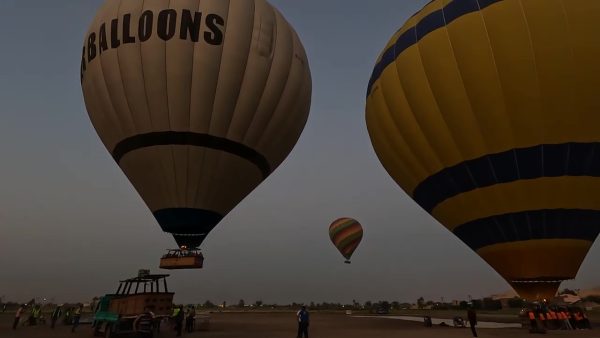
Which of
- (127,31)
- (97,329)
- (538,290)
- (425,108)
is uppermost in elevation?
(127,31)

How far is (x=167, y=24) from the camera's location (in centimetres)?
1681

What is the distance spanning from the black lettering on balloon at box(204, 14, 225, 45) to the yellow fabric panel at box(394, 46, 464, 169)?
25.7 feet

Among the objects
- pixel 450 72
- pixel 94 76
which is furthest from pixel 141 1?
pixel 450 72

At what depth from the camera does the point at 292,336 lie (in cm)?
1698

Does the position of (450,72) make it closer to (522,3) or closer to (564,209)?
(522,3)

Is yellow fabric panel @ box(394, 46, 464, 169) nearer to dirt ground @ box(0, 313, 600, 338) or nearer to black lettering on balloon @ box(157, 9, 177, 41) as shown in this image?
dirt ground @ box(0, 313, 600, 338)

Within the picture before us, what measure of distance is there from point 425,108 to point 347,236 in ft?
87.0

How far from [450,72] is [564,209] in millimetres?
6395

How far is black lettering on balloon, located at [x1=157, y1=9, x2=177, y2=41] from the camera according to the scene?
16.8 metres

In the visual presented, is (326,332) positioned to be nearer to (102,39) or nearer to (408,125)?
(408,125)

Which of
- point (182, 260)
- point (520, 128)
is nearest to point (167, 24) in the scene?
point (182, 260)

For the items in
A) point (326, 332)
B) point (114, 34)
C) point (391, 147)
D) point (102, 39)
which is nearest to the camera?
point (114, 34)

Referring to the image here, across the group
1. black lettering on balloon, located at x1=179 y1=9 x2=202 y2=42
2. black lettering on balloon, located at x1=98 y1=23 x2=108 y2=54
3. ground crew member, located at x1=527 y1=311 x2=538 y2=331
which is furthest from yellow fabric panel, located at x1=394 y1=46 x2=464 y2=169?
black lettering on balloon, located at x1=98 y1=23 x2=108 y2=54

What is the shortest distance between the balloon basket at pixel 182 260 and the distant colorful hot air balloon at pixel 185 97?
1.35 feet
